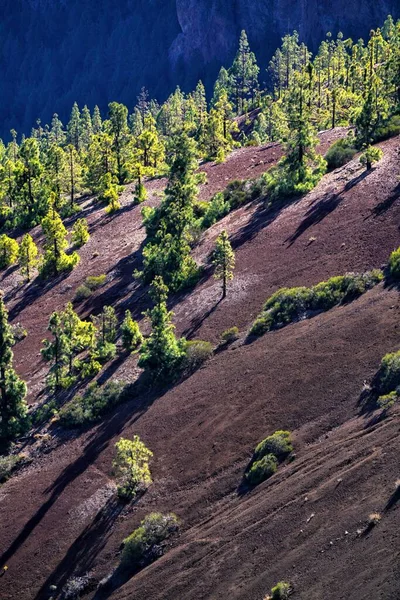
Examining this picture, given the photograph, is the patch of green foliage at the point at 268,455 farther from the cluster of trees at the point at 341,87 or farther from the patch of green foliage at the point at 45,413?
the cluster of trees at the point at 341,87

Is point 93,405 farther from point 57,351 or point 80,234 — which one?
point 80,234

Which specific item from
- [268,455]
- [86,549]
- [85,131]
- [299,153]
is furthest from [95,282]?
[85,131]

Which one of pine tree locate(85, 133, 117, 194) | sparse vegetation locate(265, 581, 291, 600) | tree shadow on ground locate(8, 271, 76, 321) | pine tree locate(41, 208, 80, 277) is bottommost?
sparse vegetation locate(265, 581, 291, 600)

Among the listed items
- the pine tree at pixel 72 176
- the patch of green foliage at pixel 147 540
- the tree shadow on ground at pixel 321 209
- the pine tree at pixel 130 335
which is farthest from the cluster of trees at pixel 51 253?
the patch of green foliage at pixel 147 540

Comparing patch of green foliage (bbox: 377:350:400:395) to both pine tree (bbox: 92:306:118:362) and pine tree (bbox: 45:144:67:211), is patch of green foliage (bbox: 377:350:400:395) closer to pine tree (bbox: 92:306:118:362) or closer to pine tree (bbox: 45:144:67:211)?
pine tree (bbox: 92:306:118:362)

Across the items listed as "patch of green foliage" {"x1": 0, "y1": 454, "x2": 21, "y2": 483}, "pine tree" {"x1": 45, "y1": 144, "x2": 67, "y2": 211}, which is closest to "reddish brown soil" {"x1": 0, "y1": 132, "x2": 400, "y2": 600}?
"patch of green foliage" {"x1": 0, "y1": 454, "x2": 21, "y2": 483}

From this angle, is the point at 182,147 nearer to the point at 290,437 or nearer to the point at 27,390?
the point at 27,390

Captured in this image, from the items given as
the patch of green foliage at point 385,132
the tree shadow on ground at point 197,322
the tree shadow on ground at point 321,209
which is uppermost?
the patch of green foliage at point 385,132
